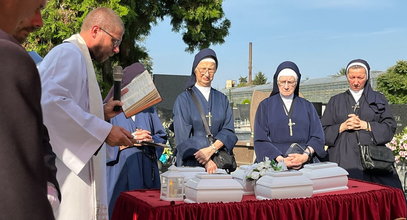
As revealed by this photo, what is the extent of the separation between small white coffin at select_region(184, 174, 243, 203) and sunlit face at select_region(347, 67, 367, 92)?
2.35m

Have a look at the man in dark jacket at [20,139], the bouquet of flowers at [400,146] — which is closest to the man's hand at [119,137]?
the man in dark jacket at [20,139]

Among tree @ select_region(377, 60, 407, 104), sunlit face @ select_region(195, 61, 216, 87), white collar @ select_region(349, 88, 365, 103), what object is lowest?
white collar @ select_region(349, 88, 365, 103)

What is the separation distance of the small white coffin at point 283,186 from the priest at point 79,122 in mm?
1043

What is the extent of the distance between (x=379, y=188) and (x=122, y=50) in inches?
483

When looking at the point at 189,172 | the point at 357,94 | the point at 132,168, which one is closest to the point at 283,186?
the point at 189,172

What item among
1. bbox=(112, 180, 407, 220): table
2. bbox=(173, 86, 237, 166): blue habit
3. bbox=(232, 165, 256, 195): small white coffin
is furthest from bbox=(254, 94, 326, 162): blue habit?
bbox=(232, 165, 256, 195): small white coffin

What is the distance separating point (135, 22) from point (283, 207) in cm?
1298

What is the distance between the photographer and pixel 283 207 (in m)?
3.20

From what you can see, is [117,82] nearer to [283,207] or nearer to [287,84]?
[283,207]

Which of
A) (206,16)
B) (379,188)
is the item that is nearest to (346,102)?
(379,188)

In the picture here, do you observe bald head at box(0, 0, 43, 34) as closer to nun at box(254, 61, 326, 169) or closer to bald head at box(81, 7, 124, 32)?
bald head at box(81, 7, 124, 32)

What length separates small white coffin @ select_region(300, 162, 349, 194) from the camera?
3619 millimetres

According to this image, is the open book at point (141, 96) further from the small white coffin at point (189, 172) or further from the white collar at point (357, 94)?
the white collar at point (357, 94)

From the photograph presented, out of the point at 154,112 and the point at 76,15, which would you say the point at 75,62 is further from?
the point at 76,15
